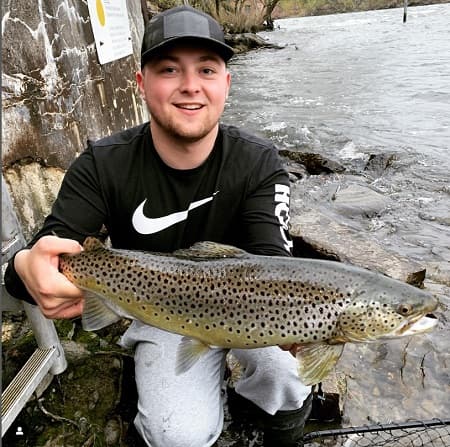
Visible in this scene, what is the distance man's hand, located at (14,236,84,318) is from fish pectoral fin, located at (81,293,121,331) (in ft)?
0.17

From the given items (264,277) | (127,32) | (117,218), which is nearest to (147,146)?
(117,218)

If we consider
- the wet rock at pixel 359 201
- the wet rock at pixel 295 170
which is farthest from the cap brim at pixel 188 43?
the wet rock at pixel 295 170

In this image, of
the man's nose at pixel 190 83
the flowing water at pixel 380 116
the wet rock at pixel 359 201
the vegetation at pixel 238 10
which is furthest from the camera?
the vegetation at pixel 238 10

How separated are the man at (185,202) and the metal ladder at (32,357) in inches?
6.3

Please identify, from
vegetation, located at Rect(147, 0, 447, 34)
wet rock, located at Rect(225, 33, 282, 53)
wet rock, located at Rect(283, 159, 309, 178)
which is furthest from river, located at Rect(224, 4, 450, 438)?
wet rock, located at Rect(225, 33, 282, 53)

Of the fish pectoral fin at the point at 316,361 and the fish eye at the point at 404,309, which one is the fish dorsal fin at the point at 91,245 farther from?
the fish eye at the point at 404,309

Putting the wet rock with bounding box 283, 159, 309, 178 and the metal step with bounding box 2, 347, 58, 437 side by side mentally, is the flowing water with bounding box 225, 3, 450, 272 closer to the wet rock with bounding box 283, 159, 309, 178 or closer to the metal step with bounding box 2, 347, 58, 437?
the wet rock with bounding box 283, 159, 309, 178

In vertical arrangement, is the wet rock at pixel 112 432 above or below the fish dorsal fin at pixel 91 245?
below

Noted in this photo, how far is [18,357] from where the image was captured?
287 centimetres

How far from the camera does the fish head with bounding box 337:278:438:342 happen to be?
2135 mm

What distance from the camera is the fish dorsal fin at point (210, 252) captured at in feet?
7.45

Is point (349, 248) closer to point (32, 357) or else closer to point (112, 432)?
point (112, 432)

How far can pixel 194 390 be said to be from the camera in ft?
8.55

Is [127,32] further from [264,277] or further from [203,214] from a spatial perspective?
[264,277]
